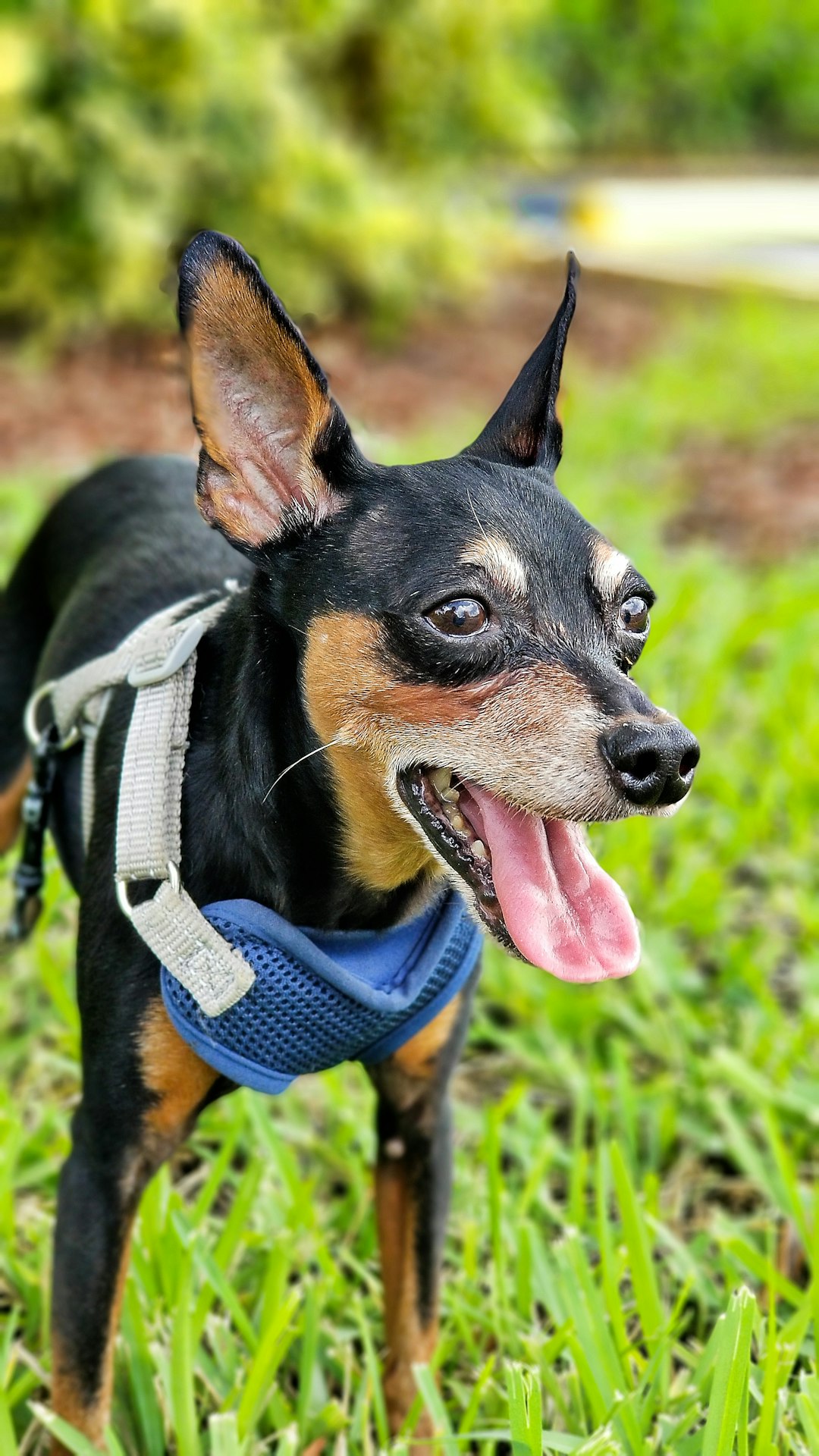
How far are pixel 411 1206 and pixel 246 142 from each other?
9.00 metres

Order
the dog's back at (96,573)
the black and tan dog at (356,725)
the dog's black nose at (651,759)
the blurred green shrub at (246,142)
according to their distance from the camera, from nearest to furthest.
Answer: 1. the dog's black nose at (651,759)
2. the black and tan dog at (356,725)
3. the dog's back at (96,573)
4. the blurred green shrub at (246,142)

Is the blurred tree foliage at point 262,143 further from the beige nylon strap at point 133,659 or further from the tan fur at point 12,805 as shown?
the beige nylon strap at point 133,659

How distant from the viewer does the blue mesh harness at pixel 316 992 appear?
1.92 meters

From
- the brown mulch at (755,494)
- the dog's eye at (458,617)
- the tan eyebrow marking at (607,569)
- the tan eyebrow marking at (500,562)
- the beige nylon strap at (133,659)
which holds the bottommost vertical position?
the beige nylon strap at (133,659)

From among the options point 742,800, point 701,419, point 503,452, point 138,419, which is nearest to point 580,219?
point 701,419

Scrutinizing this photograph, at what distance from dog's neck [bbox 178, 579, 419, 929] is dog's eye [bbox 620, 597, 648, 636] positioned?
460 millimetres

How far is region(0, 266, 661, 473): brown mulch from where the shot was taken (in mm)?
7945

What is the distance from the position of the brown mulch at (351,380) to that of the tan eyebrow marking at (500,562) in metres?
3.49

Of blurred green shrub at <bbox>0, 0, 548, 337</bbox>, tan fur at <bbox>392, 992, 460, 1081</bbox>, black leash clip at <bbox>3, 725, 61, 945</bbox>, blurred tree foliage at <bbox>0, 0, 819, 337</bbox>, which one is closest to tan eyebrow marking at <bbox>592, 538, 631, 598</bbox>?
tan fur at <bbox>392, 992, 460, 1081</bbox>

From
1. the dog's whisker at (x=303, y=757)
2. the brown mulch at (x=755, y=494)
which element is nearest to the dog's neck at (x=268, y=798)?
the dog's whisker at (x=303, y=757)

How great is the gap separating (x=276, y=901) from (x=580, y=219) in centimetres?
Answer: 1971

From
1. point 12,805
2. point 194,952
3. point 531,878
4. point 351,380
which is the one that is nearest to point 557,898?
point 531,878

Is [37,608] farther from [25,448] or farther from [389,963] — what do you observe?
[25,448]

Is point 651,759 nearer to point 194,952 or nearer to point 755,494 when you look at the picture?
point 194,952
